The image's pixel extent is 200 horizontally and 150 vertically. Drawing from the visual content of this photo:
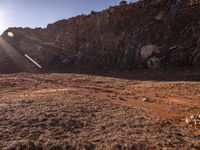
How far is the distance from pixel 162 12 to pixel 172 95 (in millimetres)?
15003

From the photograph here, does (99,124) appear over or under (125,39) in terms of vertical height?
under

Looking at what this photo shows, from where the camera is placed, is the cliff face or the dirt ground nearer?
the dirt ground

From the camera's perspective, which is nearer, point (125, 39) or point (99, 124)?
point (99, 124)

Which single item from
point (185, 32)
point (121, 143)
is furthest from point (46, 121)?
point (185, 32)

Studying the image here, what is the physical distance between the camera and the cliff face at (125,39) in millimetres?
23906

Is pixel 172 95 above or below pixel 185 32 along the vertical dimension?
below

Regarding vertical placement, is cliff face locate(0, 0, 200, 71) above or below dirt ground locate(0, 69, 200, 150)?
above

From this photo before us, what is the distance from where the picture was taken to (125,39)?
1132 inches

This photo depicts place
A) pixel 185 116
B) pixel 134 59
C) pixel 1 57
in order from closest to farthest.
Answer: pixel 185 116, pixel 134 59, pixel 1 57

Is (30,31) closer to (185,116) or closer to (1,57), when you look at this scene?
(1,57)

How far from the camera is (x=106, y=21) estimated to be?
107 feet

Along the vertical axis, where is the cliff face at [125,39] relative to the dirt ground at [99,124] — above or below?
above

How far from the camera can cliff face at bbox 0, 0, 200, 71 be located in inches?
941

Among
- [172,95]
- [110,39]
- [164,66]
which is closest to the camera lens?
[172,95]
